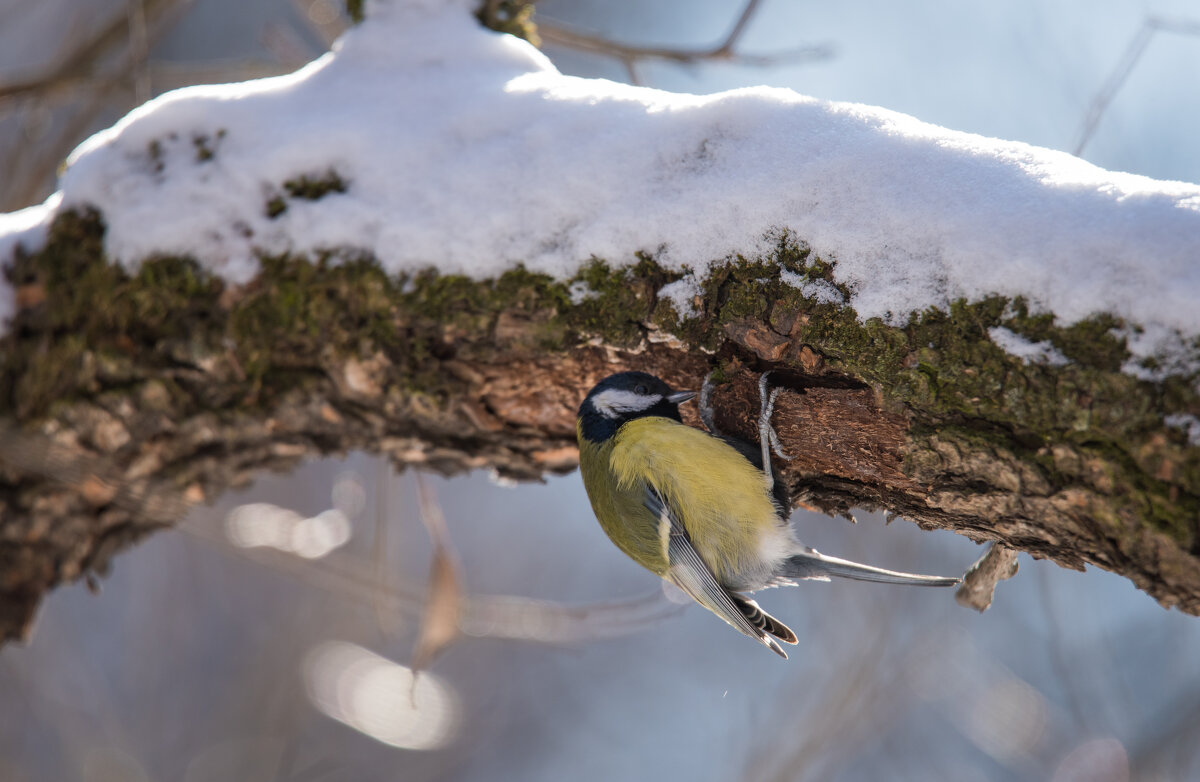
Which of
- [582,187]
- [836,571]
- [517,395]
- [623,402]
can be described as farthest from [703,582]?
[582,187]

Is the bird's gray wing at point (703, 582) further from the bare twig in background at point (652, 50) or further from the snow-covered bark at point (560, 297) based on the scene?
the bare twig in background at point (652, 50)

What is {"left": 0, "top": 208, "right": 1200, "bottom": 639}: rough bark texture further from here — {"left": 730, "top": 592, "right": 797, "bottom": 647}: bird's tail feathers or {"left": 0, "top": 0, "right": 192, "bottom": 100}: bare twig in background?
{"left": 0, "top": 0, "right": 192, "bottom": 100}: bare twig in background

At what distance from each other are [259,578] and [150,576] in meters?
0.96

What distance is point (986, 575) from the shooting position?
1.53m

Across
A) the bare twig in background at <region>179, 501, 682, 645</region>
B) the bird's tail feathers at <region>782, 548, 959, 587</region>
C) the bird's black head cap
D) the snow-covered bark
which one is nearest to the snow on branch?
the snow-covered bark

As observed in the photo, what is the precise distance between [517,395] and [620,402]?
250mm

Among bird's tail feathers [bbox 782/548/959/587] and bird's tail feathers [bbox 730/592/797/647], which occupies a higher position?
bird's tail feathers [bbox 782/548/959/587]

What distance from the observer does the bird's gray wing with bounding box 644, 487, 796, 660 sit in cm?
203

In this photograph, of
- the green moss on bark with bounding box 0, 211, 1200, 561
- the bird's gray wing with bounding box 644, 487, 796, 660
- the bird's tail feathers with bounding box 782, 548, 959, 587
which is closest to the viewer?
the green moss on bark with bounding box 0, 211, 1200, 561

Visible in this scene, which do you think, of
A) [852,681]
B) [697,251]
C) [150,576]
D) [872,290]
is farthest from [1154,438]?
→ [150,576]

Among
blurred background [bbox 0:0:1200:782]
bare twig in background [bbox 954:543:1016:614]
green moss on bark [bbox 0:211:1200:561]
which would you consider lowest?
blurred background [bbox 0:0:1200:782]

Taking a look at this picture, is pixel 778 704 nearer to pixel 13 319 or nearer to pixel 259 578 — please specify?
pixel 13 319

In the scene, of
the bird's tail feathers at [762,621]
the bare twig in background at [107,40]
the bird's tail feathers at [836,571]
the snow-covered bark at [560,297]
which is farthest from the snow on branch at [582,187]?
the bare twig in background at [107,40]

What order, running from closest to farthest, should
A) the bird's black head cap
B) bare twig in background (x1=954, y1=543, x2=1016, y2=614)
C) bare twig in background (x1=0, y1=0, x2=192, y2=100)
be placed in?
1. bare twig in background (x1=954, y1=543, x2=1016, y2=614)
2. the bird's black head cap
3. bare twig in background (x1=0, y1=0, x2=192, y2=100)
